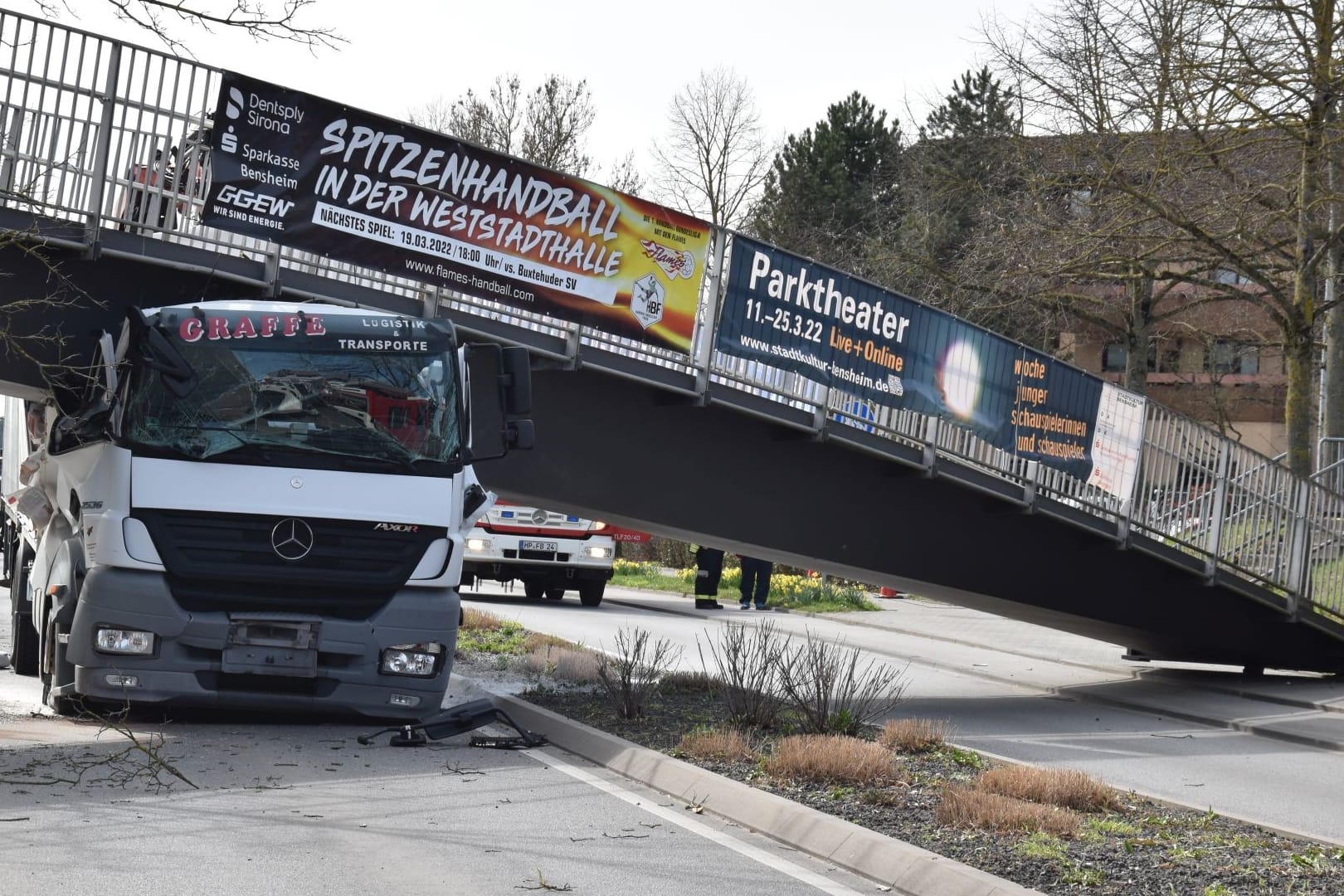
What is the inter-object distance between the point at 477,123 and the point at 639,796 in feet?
137

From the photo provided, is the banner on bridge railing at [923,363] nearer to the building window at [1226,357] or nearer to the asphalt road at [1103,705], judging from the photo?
the asphalt road at [1103,705]

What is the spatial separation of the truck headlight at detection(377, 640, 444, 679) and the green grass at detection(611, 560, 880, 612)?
56.9 ft

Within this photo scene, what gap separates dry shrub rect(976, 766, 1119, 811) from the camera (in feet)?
26.3

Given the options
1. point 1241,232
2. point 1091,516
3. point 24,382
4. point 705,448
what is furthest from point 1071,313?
point 24,382

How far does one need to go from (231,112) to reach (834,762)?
259 inches

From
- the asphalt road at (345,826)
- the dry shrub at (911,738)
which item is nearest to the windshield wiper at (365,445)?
the asphalt road at (345,826)

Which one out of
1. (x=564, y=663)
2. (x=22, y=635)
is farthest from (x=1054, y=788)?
(x=22, y=635)

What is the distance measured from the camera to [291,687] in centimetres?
1024

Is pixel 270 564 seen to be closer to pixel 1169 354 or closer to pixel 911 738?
pixel 911 738

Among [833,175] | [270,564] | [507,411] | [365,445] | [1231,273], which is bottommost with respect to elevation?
[270,564]

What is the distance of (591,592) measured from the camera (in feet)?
90.2

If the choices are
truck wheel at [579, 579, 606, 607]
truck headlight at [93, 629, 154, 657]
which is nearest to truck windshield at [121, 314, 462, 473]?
truck headlight at [93, 629, 154, 657]

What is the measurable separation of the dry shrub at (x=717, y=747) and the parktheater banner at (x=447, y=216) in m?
4.68

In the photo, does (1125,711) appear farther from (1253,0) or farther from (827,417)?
(1253,0)
